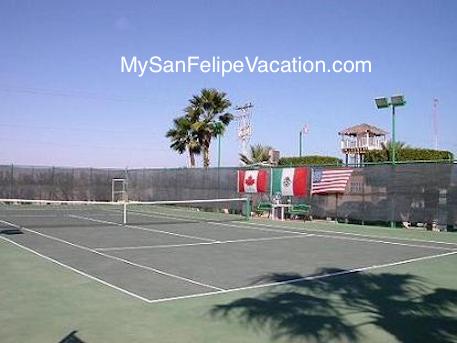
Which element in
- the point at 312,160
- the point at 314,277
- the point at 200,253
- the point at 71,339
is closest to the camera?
the point at 71,339

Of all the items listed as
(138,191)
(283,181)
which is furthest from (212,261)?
(138,191)

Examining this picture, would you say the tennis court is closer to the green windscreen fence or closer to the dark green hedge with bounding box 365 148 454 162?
the green windscreen fence

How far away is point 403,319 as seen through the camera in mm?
7016

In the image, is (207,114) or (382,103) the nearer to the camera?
(382,103)

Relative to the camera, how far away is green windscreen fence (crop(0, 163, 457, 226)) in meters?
19.6

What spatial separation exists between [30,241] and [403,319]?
429 inches

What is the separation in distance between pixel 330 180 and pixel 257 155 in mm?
22178

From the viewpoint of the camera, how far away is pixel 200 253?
13102 mm

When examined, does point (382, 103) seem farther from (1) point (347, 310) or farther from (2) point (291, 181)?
(1) point (347, 310)

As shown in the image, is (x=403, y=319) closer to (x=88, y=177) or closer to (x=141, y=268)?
(x=141, y=268)

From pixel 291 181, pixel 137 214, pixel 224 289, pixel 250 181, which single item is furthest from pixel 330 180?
pixel 224 289

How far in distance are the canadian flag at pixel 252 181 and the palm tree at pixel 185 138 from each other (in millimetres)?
11216

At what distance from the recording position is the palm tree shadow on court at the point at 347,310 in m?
6.36

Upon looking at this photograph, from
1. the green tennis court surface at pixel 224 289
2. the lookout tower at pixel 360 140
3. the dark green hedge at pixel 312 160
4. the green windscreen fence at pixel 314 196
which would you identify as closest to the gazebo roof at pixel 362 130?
the lookout tower at pixel 360 140
